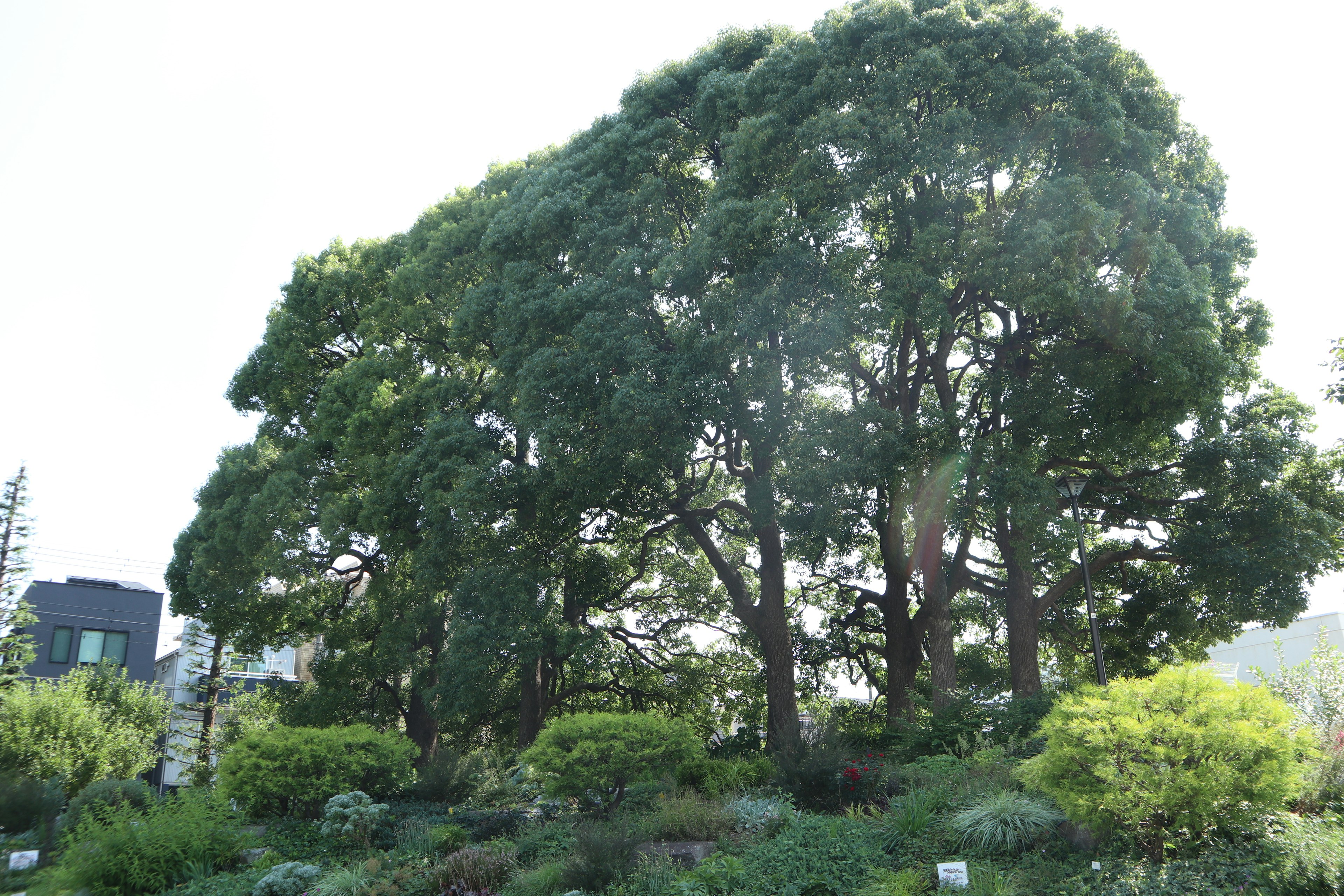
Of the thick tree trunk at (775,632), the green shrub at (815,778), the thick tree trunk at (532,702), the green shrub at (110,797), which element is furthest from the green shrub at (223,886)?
the thick tree trunk at (775,632)

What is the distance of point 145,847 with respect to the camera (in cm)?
995

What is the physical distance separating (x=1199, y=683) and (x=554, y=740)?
26.1 feet

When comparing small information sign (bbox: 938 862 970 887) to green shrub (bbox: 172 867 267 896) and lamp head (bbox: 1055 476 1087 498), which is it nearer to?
green shrub (bbox: 172 867 267 896)

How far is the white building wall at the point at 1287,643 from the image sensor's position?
110 ft

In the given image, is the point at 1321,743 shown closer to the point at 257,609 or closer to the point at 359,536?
the point at 359,536

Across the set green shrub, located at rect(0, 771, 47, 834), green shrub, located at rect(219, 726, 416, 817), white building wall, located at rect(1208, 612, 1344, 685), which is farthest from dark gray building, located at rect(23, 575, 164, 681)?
white building wall, located at rect(1208, 612, 1344, 685)

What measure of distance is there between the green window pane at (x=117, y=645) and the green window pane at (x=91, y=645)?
0.16 meters

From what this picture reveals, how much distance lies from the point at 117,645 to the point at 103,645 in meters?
0.57

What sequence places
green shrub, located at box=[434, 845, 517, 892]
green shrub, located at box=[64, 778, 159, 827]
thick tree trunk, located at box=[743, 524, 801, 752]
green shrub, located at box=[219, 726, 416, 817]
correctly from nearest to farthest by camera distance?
green shrub, located at box=[434, 845, 517, 892]
green shrub, located at box=[64, 778, 159, 827]
green shrub, located at box=[219, 726, 416, 817]
thick tree trunk, located at box=[743, 524, 801, 752]

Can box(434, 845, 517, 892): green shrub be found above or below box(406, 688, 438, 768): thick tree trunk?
below

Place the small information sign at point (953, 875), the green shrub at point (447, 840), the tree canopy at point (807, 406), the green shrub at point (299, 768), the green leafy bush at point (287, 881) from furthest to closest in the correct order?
1. the tree canopy at point (807, 406)
2. the green shrub at point (299, 768)
3. the green shrub at point (447, 840)
4. the green leafy bush at point (287, 881)
5. the small information sign at point (953, 875)

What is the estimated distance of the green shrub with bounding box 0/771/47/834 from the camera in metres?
13.2

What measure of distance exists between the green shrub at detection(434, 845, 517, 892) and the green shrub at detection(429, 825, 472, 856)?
0.77 metres

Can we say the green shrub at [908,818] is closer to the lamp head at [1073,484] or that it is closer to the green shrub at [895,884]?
the green shrub at [895,884]
